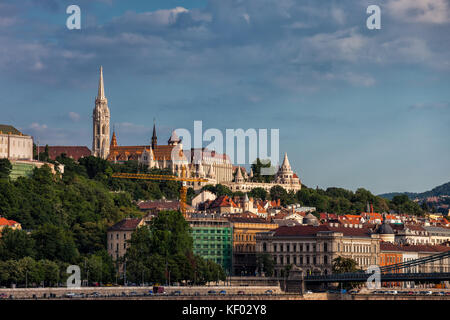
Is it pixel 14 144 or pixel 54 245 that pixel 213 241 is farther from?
pixel 14 144

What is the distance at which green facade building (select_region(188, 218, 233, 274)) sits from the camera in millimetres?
129750

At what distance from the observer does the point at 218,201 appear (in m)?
165

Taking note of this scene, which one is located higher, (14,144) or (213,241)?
(14,144)

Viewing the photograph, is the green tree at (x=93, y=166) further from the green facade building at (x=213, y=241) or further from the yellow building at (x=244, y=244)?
the green facade building at (x=213, y=241)

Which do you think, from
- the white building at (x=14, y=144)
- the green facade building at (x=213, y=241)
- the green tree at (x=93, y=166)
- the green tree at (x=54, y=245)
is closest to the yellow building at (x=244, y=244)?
the green facade building at (x=213, y=241)

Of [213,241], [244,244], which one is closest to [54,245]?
[213,241]

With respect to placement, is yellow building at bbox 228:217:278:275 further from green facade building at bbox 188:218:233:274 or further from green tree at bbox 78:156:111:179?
green tree at bbox 78:156:111:179

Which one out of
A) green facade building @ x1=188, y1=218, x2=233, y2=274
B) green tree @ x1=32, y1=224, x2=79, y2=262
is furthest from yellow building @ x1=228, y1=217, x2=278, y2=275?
green tree @ x1=32, y1=224, x2=79, y2=262

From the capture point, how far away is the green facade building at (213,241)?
426 feet

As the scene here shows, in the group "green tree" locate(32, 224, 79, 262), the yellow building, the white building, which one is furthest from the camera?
the white building

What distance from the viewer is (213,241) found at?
130625 mm

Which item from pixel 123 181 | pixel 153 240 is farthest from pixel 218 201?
pixel 153 240
